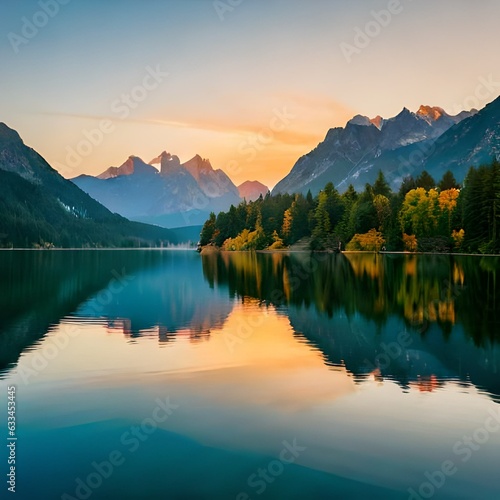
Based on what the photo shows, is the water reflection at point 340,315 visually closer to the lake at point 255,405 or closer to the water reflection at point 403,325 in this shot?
the water reflection at point 403,325

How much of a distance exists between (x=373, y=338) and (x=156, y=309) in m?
20.2

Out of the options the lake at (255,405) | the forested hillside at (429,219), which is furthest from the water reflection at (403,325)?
the forested hillside at (429,219)

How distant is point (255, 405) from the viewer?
19.0 m

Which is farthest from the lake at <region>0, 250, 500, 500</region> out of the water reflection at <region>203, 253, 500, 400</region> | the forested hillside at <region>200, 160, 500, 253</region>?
the forested hillside at <region>200, 160, 500, 253</region>

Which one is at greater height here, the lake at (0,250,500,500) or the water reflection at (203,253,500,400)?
the water reflection at (203,253,500,400)

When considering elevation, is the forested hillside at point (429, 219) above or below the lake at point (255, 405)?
above

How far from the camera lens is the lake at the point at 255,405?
13.3 metres

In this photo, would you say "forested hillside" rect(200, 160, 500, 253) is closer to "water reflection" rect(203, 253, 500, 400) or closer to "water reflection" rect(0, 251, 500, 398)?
"water reflection" rect(0, 251, 500, 398)

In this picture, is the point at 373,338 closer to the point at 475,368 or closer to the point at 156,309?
the point at 475,368

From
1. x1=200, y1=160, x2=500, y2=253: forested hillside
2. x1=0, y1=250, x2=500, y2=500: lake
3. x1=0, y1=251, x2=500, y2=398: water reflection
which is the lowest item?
x1=0, y1=250, x2=500, y2=500: lake

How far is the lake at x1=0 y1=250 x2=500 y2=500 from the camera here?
43.7 feet

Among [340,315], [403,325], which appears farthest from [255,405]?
[340,315]

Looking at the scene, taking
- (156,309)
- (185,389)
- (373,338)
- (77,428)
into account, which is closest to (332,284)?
(156,309)

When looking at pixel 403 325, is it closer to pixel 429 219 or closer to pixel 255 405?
pixel 255 405
